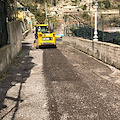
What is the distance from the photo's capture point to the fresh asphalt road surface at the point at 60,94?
15.1 ft

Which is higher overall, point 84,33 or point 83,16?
point 83,16

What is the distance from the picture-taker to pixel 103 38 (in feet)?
40.1

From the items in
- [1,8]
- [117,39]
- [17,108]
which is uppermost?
[1,8]

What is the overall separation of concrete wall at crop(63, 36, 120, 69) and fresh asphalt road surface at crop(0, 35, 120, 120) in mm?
766

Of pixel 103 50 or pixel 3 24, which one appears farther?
pixel 103 50

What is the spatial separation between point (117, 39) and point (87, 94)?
5651 mm

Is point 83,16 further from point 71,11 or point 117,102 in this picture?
point 117,102

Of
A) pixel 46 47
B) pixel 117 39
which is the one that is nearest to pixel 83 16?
pixel 46 47

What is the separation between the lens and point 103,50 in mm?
11273

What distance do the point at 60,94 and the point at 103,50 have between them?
620cm

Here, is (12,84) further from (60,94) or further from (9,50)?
(9,50)

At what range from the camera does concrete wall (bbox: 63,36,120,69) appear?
951cm

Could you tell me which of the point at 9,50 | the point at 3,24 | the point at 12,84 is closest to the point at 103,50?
the point at 9,50

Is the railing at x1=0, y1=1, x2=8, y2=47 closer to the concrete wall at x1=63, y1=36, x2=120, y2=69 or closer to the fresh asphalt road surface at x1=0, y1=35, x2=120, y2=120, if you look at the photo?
→ the fresh asphalt road surface at x1=0, y1=35, x2=120, y2=120
